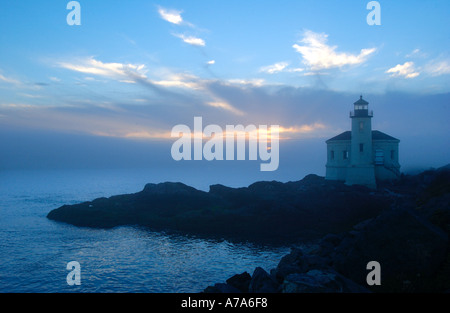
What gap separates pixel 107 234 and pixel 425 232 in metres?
34.4

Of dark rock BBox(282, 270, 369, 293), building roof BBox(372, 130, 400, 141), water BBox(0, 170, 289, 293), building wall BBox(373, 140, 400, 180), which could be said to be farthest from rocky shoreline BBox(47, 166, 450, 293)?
building roof BBox(372, 130, 400, 141)

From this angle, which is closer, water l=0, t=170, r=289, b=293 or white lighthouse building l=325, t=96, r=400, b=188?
water l=0, t=170, r=289, b=293

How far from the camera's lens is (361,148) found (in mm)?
52562

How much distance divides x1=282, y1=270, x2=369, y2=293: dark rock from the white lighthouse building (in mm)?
41602

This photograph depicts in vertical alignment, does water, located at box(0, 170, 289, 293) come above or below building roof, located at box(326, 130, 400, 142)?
below

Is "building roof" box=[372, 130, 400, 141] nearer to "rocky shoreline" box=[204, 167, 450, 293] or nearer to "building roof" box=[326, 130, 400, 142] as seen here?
"building roof" box=[326, 130, 400, 142]

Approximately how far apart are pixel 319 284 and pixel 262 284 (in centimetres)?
396

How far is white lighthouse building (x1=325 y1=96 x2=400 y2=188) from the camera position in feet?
171

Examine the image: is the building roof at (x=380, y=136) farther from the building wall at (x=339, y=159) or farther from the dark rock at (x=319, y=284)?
the dark rock at (x=319, y=284)

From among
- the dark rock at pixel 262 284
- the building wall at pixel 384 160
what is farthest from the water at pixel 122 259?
the building wall at pixel 384 160

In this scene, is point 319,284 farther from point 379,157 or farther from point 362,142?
point 379,157

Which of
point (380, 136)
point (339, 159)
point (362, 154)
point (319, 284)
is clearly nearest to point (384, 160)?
point (380, 136)

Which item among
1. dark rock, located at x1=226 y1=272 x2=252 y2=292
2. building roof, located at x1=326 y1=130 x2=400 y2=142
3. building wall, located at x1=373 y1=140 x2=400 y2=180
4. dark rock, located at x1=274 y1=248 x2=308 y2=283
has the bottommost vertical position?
dark rock, located at x1=226 y1=272 x2=252 y2=292
